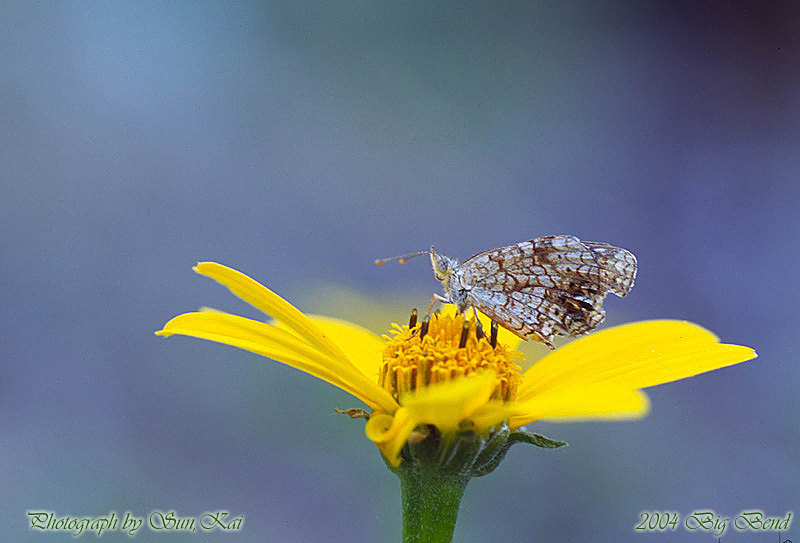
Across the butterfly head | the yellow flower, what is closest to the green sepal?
the yellow flower

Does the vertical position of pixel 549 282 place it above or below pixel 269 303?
above

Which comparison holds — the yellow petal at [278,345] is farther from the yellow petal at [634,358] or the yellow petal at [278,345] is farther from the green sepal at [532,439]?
the yellow petal at [634,358]

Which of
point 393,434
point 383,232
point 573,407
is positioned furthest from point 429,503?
point 383,232

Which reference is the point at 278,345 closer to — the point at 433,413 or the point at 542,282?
the point at 433,413

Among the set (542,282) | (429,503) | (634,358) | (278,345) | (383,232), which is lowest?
(429,503)

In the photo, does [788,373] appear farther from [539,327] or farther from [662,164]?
[539,327]

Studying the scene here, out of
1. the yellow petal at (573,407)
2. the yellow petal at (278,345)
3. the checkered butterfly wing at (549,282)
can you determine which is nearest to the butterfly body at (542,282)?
the checkered butterfly wing at (549,282)
